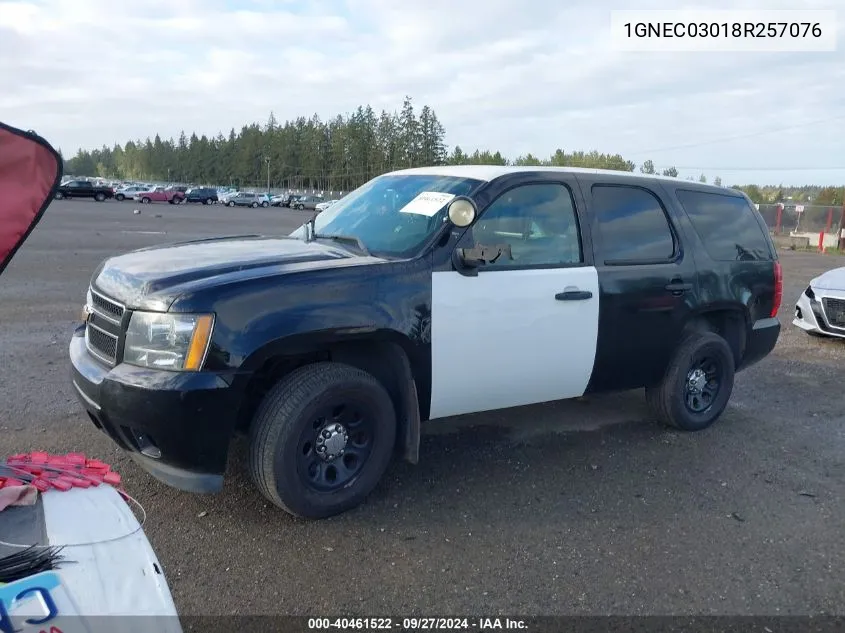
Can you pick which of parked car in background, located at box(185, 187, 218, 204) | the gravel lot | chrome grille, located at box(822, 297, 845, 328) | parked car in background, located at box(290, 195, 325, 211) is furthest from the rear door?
→ parked car in background, located at box(185, 187, 218, 204)

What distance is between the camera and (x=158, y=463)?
3.58 m

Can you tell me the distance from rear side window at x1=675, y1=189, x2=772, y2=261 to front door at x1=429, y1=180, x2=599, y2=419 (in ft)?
4.28

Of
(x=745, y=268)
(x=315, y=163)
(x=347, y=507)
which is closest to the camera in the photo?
(x=347, y=507)

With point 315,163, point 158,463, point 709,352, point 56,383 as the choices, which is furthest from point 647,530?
point 315,163

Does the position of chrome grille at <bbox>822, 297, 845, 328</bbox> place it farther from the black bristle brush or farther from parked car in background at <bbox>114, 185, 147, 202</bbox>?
parked car in background at <bbox>114, 185, 147, 202</bbox>

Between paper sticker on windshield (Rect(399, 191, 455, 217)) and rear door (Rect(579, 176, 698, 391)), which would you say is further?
rear door (Rect(579, 176, 698, 391))

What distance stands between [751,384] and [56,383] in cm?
633

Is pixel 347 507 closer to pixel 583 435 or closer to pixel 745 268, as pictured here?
pixel 583 435

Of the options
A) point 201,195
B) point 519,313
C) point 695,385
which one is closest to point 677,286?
point 695,385

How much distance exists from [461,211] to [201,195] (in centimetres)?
6535

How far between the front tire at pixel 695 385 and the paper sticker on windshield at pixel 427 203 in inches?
85.6

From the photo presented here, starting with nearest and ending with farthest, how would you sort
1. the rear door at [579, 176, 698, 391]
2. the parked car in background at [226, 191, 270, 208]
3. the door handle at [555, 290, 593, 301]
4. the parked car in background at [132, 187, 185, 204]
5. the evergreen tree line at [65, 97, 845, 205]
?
the door handle at [555, 290, 593, 301]
the rear door at [579, 176, 698, 391]
the parked car in background at [132, 187, 185, 204]
the parked car in background at [226, 191, 270, 208]
the evergreen tree line at [65, 97, 845, 205]

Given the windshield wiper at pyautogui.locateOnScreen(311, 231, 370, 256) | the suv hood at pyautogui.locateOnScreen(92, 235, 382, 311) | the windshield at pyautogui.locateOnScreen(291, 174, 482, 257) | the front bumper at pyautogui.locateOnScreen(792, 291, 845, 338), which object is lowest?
the front bumper at pyautogui.locateOnScreen(792, 291, 845, 338)

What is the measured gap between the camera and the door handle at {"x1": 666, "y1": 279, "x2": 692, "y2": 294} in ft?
16.9
